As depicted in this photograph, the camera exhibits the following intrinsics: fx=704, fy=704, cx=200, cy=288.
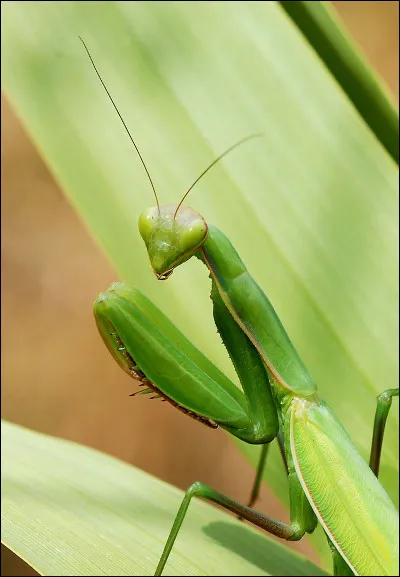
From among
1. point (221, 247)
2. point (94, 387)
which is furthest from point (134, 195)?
point (94, 387)

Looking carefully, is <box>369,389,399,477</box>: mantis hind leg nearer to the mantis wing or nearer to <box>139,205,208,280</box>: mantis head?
the mantis wing

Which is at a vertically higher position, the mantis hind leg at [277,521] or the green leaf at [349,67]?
the green leaf at [349,67]

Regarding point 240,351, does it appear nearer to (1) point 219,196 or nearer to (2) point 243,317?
(2) point 243,317

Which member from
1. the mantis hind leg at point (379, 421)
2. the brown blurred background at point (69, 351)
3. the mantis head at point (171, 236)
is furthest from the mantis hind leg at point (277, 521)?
the brown blurred background at point (69, 351)

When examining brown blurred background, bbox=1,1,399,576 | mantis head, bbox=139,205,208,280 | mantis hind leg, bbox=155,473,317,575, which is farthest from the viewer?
brown blurred background, bbox=1,1,399,576

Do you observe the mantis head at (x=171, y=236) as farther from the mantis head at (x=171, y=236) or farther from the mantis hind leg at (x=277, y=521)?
the mantis hind leg at (x=277, y=521)

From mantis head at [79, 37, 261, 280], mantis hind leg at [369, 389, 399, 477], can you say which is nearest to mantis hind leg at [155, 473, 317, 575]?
mantis hind leg at [369, 389, 399, 477]

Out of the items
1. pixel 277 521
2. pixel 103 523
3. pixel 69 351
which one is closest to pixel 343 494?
pixel 277 521
